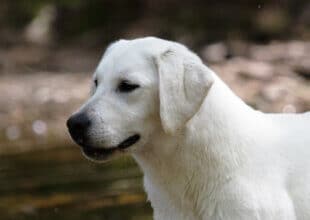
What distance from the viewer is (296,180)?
672cm

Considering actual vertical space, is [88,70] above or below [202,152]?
Answer: below

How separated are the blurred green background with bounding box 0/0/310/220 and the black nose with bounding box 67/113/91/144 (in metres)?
3.92

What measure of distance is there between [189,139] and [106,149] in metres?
0.53

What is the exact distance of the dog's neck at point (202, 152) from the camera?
674cm

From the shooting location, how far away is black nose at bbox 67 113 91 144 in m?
6.60

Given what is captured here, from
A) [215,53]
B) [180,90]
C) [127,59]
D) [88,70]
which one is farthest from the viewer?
A: [88,70]

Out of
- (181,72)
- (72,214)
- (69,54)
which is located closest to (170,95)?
(181,72)

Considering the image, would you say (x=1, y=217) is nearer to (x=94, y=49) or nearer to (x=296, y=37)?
(x=296, y=37)

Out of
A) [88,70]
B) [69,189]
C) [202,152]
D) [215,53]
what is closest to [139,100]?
[202,152]

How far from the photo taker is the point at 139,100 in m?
6.65

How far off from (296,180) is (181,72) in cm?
100

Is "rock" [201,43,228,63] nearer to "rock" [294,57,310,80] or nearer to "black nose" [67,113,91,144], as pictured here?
"rock" [294,57,310,80]

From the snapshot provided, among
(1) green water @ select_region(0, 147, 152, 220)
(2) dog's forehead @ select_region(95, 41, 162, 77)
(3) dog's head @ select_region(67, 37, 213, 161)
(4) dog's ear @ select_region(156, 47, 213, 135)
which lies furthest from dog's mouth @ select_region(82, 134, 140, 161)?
(1) green water @ select_region(0, 147, 152, 220)

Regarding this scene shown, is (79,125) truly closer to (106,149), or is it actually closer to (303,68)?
(106,149)
